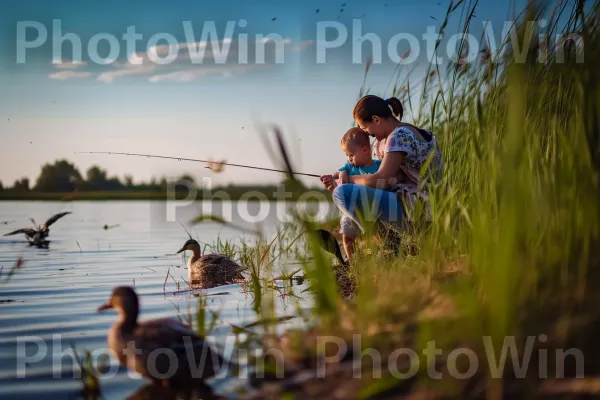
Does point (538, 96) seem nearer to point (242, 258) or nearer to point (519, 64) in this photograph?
point (519, 64)

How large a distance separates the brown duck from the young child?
290cm

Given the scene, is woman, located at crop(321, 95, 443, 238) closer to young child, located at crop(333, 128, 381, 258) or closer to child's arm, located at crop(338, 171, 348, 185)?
child's arm, located at crop(338, 171, 348, 185)

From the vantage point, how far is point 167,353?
3096mm

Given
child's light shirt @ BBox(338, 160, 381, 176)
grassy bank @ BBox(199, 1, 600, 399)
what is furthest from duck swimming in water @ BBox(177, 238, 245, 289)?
grassy bank @ BBox(199, 1, 600, 399)

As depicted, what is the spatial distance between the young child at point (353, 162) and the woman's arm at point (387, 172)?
18.1 inches

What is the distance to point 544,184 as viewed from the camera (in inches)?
109

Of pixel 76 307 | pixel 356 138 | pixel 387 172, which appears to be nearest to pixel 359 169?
pixel 356 138

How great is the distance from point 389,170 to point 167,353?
279 centimetres

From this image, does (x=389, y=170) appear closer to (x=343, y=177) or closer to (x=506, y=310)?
(x=343, y=177)

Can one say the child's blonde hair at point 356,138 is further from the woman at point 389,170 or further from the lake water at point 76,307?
the lake water at point 76,307

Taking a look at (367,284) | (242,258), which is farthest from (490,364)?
(242,258)

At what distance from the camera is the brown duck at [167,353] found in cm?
310

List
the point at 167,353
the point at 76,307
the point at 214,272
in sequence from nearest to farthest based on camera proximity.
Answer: the point at 167,353 → the point at 76,307 → the point at 214,272

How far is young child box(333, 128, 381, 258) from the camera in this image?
5961mm
